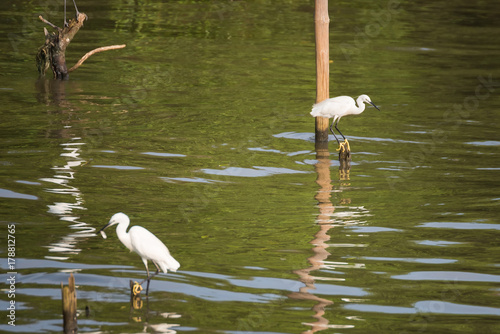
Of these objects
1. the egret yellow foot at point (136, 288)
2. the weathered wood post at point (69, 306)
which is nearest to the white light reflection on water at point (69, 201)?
the egret yellow foot at point (136, 288)

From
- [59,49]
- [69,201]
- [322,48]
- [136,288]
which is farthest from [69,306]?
[59,49]

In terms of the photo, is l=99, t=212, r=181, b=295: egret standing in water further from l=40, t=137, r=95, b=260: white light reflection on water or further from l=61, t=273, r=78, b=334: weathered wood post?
l=40, t=137, r=95, b=260: white light reflection on water

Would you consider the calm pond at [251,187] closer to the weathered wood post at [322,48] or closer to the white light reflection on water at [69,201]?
the white light reflection on water at [69,201]

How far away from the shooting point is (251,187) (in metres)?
11.8

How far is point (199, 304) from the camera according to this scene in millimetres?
7734

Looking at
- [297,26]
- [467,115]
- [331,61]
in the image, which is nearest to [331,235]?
[467,115]

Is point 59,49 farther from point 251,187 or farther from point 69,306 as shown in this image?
point 69,306

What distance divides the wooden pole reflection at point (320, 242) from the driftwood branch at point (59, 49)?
6474 millimetres

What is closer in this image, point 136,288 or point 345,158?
point 136,288

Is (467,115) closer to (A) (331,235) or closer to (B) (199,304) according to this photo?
(A) (331,235)

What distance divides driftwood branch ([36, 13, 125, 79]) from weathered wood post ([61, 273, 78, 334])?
36.5ft

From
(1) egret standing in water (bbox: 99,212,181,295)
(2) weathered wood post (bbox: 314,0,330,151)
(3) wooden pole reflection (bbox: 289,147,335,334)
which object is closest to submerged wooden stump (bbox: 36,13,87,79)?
(2) weathered wood post (bbox: 314,0,330,151)

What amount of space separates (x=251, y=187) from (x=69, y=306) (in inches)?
218

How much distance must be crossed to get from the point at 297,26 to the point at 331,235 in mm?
17450
